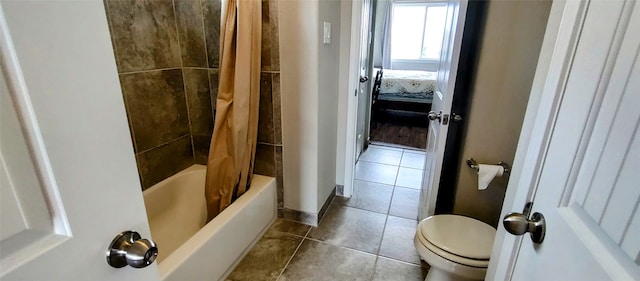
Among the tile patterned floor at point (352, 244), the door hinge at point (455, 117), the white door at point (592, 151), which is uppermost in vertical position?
the white door at point (592, 151)

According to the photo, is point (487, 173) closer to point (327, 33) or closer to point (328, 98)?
point (328, 98)

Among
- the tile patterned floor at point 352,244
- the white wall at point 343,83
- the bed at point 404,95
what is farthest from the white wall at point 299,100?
the bed at point 404,95

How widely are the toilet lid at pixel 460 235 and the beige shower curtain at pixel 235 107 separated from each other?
3.68 feet

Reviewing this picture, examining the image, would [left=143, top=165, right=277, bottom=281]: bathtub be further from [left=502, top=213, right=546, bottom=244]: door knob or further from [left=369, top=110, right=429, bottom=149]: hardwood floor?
[left=369, top=110, right=429, bottom=149]: hardwood floor

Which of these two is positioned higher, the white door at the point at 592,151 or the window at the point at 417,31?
the window at the point at 417,31

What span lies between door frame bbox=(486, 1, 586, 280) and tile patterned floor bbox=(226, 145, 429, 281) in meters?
0.90

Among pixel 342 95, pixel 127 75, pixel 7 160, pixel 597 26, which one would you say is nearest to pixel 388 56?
pixel 342 95

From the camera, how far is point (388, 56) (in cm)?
675

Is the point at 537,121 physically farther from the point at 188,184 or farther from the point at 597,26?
the point at 188,184

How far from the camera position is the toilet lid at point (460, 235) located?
1.31 m

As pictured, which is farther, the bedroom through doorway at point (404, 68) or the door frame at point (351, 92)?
the bedroom through doorway at point (404, 68)

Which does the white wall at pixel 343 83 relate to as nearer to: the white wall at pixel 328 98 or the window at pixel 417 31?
the white wall at pixel 328 98

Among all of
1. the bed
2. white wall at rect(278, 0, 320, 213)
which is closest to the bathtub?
white wall at rect(278, 0, 320, 213)

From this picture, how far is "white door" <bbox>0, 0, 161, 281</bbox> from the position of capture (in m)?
0.36
